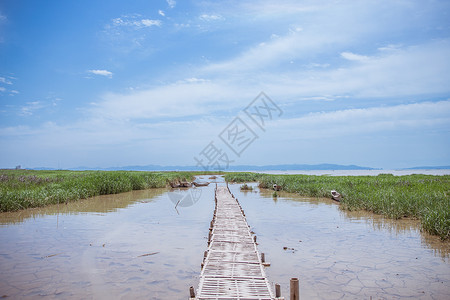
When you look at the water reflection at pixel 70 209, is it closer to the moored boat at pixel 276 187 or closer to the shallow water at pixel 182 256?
the shallow water at pixel 182 256

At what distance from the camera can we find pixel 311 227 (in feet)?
41.2

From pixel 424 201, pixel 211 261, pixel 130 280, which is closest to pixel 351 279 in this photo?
pixel 211 261

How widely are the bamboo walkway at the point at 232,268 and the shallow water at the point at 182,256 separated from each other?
1.91 feet

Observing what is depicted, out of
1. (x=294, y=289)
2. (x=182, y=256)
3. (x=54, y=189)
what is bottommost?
(x=182, y=256)

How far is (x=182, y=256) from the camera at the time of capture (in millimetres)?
8719

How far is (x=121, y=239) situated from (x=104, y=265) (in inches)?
103

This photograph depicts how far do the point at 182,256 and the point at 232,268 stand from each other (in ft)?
8.07

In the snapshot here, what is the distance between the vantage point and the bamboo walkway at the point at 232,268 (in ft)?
17.8

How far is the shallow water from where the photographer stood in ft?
21.2

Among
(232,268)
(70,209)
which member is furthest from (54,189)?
(232,268)

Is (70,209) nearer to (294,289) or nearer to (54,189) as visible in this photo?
(54,189)

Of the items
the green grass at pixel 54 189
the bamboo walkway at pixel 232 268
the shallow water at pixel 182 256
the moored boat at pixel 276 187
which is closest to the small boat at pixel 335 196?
the shallow water at pixel 182 256

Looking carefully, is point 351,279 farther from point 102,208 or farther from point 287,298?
point 102,208

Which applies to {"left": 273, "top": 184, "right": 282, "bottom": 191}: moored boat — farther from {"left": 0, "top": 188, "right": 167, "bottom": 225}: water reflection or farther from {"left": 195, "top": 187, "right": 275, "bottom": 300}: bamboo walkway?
{"left": 195, "top": 187, "right": 275, "bottom": 300}: bamboo walkway
